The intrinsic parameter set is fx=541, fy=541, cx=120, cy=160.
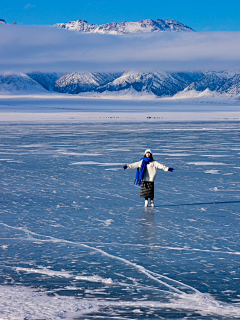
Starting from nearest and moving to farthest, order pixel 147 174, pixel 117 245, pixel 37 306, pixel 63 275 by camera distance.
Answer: pixel 37 306, pixel 63 275, pixel 117 245, pixel 147 174

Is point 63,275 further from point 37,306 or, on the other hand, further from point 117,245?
point 117,245

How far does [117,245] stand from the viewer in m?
8.65

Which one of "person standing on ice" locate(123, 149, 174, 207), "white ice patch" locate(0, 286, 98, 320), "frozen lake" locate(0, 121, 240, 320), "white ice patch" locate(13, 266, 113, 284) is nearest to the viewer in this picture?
"white ice patch" locate(0, 286, 98, 320)

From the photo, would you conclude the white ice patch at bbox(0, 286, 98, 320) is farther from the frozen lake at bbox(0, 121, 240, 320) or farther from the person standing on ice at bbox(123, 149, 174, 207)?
the person standing on ice at bbox(123, 149, 174, 207)

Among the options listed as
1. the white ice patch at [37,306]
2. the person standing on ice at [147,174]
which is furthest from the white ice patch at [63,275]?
the person standing on ice at [147,174]

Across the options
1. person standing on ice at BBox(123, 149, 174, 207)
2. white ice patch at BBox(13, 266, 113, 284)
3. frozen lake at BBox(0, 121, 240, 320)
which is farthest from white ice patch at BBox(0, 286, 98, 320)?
person standing on ice at BBox(123, 149, 174, 207)

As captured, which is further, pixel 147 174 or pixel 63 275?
pixel 147 174

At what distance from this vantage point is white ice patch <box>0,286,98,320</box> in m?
5.61

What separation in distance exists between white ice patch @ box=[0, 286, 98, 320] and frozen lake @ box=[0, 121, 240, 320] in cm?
1

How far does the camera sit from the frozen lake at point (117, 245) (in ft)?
19.7

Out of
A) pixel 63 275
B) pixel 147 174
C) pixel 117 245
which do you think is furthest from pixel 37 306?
pixel 147 174

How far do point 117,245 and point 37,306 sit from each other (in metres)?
2.90

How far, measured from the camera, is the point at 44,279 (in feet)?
22.6

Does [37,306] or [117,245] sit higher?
[117,245]
